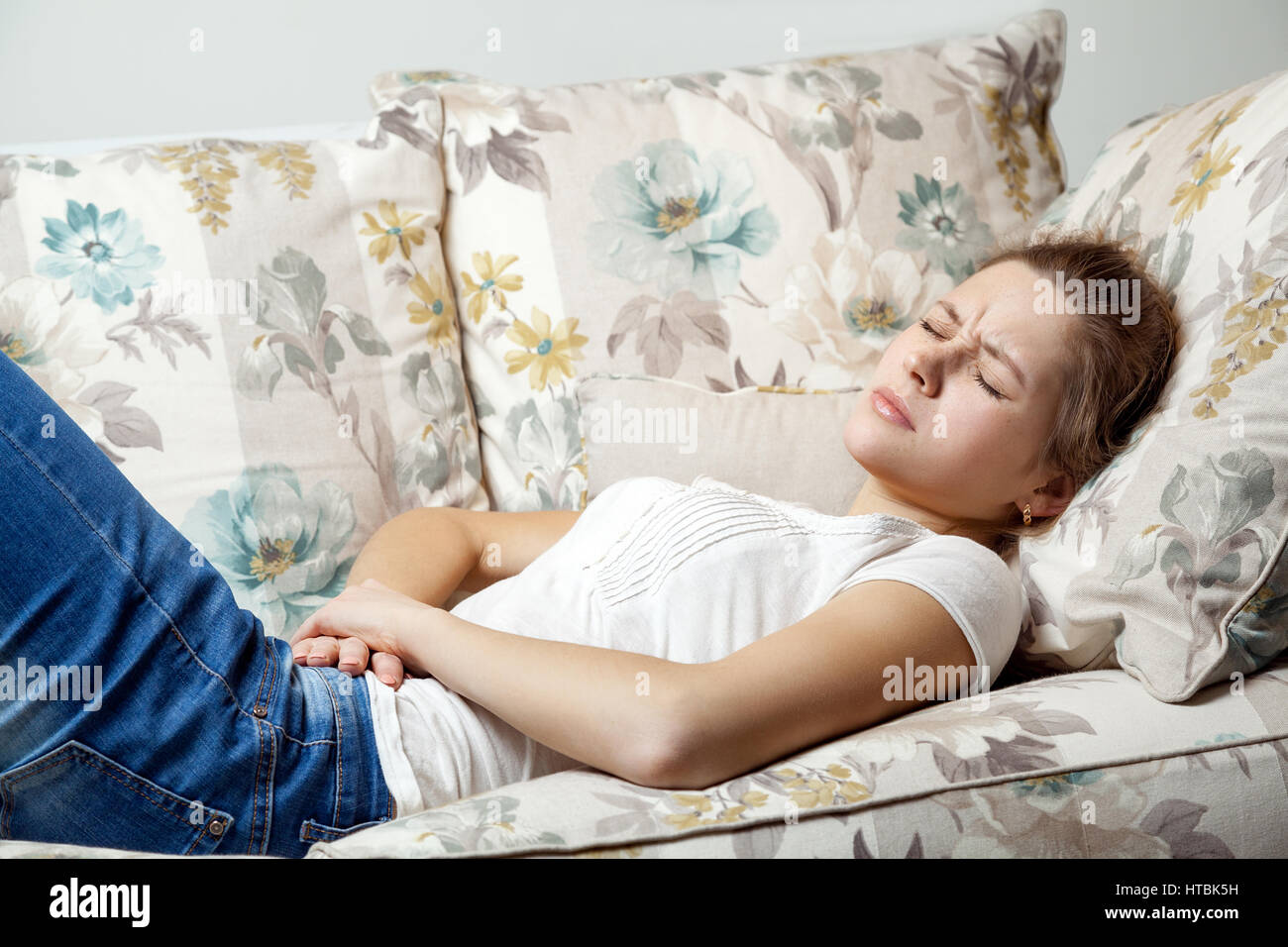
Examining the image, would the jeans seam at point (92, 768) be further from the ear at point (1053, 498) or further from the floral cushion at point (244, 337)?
the ear at point (1053, 498)

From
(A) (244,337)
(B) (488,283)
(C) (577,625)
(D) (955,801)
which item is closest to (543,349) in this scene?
(B) (488,283)

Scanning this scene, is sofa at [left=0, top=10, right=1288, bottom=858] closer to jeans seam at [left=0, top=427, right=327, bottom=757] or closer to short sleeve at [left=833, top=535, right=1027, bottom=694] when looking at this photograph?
short sleeve at [left=833, top=535, right=1027, bottom=694]

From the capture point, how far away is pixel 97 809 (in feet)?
2.59

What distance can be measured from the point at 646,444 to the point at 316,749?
20.8 inches

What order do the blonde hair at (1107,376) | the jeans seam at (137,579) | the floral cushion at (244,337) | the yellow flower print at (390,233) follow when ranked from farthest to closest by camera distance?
the yellow flower print at (390,233), the floral cushion at (244,337), the blonde hair at (1107,376), the jeans seam at (137,579)

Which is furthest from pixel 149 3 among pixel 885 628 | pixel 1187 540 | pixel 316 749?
pixel 1187 540

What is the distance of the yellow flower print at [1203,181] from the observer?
3.40 feet

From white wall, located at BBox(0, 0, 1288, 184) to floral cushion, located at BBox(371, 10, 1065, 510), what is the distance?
1.64ft

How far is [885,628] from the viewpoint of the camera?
825 mm

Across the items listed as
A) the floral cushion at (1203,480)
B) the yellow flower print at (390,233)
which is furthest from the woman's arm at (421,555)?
the floral cushion at (1203,480)

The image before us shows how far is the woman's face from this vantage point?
40.6 inches

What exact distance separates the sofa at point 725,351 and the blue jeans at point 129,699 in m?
0.18

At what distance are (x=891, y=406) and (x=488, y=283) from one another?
1.83ft
